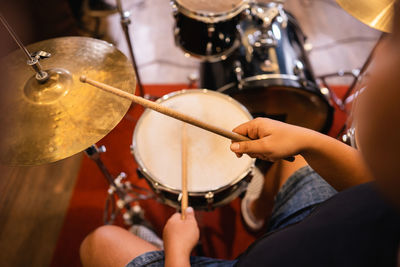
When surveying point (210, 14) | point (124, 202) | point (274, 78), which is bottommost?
point (124, 202)

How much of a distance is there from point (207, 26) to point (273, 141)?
676 millimetres

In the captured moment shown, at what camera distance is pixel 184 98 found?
3.18 feet

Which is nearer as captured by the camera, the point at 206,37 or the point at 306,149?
the point at 306,149

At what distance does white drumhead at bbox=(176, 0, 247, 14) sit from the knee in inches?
35.5

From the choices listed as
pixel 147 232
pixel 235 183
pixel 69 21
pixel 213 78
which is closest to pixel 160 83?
pixel 213 78

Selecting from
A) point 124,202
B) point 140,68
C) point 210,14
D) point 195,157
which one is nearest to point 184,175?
point 195,157

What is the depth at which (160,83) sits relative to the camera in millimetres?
1720

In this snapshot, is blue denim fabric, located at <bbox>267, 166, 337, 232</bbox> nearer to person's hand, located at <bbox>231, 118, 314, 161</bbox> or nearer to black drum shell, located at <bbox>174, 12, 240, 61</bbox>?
person's hand, located at <bbox>231, 118, 314, 161</bbox>

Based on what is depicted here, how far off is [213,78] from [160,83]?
0.55 meters

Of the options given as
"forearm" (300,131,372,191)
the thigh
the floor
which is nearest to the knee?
the thigh

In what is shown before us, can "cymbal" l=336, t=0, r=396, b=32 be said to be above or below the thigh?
above

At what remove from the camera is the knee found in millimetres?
785

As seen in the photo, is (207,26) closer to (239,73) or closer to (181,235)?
(239,73)

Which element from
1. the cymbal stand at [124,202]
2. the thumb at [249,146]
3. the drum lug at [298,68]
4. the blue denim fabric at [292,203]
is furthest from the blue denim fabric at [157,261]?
the drum lug at [298,68]
